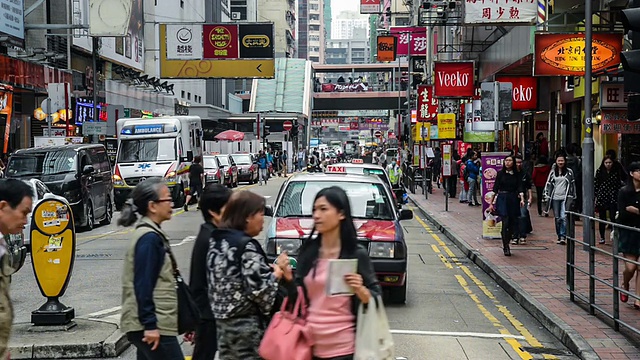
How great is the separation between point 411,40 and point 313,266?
50211 millimetres

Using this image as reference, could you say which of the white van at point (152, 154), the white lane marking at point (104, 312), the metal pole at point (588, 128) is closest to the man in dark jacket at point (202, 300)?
the white lane marking at point (104, 312)

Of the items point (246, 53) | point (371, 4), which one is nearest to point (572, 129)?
point (246, 53)

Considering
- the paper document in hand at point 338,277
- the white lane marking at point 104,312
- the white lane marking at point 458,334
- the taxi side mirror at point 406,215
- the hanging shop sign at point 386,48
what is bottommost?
the white lane marking at point 458,334

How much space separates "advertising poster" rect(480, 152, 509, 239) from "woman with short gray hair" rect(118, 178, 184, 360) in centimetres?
1352

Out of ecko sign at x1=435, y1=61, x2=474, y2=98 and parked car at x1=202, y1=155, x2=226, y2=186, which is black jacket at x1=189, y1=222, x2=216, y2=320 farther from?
parked car at x1=202, y1=155, x2=226, y2=186

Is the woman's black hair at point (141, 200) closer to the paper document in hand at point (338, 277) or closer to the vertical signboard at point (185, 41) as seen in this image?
the paper document in hand at point (338, 277)

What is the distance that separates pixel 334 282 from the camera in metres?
4.84

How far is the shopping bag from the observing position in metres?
4.81

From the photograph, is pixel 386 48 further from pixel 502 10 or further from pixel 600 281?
pixel 600 281

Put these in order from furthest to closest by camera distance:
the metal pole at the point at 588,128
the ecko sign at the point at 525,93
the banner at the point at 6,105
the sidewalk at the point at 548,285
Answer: the ecko sign at the point at 525,93, the banner at the point at 6,105, the metal pole at the point at 588,128, the sidewalk at the point at 548,285

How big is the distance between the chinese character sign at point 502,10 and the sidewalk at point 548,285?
15.6 feet

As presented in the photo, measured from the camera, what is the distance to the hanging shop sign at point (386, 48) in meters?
51.7

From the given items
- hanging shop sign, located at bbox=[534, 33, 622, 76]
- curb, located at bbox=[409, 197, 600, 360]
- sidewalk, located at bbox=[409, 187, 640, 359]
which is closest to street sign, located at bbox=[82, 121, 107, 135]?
sidewalk, located at bbox=[409, 187, 640, 359]

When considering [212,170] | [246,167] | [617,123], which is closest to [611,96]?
[617,123]
